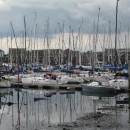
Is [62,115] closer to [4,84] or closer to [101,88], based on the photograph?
Answer: [101,88]

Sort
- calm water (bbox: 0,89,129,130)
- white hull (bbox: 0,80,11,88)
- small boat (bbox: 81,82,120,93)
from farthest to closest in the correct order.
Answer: white hull (bbox: 0,80,11,88)
small boat (bbox: 81,82,120,93)
calm water (bbox: 0,89,129,130)

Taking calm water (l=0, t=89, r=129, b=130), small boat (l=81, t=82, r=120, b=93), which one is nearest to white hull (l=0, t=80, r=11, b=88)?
small boat (l=81, t=82, r=120, b=93)

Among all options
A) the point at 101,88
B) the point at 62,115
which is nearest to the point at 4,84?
the point at 101,88

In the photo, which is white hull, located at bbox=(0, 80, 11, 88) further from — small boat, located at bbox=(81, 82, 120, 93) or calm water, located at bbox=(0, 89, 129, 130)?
calm water, located at bbox=(0, 89, 129, 130)

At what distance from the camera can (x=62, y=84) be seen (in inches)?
2351

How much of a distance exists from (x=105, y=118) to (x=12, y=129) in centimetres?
815

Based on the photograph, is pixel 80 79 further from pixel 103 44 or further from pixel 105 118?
pixel 105 118

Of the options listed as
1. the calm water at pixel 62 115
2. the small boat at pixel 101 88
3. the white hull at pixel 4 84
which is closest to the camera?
the calm water at pixel 62 115

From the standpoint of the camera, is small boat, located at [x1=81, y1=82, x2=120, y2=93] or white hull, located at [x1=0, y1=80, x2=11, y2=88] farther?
white hull, located at [x1=0, y1=80, x2=11, y2=88]

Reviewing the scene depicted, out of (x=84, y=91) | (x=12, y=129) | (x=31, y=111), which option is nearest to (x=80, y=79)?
(x=84, y=91)

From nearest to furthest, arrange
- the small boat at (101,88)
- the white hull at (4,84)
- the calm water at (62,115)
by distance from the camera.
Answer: the calm water at (62,115) < the small boat at (101,88) < the white hull at (4,84)

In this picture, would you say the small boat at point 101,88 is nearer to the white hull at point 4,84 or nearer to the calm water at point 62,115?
the calm water at point 62,115

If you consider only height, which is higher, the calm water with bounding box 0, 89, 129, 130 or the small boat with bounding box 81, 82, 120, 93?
the small boat with bounding box 81, 82, 120, 93

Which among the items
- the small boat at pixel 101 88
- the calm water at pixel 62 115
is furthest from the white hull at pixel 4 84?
the calm water at pixel 62 115
